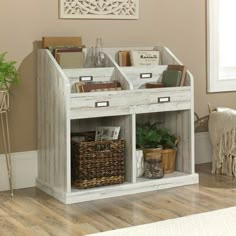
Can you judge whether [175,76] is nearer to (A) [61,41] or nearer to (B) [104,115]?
(B) [104,115]

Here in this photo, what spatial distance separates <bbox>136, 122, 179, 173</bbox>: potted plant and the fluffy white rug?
0.96m

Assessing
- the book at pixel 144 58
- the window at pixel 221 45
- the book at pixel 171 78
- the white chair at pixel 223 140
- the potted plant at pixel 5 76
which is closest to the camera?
the potted plant at pixel 5 76

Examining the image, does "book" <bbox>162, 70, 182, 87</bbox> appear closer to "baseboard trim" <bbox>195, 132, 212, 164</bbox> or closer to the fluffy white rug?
"baseboard trim" <bbox>195, 132, 212, 164</bbox>

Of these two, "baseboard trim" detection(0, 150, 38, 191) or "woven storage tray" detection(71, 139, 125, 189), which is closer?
"woven storage tray" detection(71, 139, 125, 189)

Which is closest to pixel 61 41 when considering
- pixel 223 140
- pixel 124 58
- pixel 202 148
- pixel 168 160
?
pixel 124 58

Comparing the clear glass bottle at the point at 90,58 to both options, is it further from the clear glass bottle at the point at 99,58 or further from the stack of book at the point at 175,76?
the stack of book at the point at 175,76

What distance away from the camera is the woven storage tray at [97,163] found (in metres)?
4.07

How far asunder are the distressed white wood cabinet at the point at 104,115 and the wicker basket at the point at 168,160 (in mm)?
79

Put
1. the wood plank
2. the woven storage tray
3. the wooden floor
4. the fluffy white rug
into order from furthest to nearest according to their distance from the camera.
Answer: the wood plank, the woven storage tray, the wooden floor, the fluffy white rug

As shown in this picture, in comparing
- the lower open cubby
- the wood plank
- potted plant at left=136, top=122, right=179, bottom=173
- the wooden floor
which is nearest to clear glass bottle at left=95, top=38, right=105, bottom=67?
the wood plank

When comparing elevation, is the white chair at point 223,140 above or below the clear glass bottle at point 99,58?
below

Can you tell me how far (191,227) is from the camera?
3.25 metres

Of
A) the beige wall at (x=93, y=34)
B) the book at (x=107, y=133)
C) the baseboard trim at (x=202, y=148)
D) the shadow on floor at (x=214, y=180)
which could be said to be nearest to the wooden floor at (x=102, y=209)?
the shadow on floor at (x=214, y=180)

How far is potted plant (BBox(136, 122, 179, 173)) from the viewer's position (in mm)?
4423
